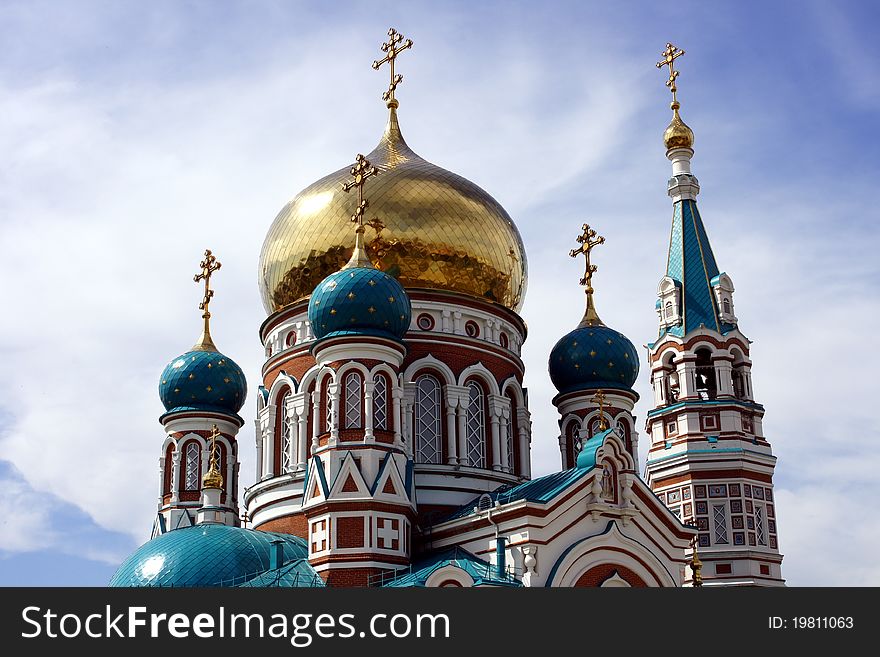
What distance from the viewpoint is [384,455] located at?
18.0 meters

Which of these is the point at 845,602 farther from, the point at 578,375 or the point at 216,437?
the point at 216,437

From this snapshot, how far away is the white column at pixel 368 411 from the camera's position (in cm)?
1802

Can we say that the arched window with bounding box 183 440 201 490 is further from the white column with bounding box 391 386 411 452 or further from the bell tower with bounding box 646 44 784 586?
the bell tower with bounding box 646 44 784 586

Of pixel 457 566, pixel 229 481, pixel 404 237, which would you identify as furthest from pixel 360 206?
pixel 457 566

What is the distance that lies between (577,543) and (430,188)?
23.9 ft

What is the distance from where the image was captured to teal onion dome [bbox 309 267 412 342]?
1853cm

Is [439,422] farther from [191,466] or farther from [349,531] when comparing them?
[191,466]

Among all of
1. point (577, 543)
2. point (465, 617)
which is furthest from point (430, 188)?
point (465, 617)

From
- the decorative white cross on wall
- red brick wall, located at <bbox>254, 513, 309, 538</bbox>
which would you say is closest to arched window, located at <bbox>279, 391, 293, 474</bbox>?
red brick wall, located at <bbox>254, 513, 309, 538</bbox>

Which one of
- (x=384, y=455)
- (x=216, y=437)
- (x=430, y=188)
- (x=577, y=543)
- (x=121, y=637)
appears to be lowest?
(x=121, y=637)

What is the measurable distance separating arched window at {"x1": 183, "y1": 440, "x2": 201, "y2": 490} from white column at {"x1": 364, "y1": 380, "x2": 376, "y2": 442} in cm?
508

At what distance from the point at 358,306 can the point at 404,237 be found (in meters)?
3.05

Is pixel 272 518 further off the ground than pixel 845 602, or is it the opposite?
pixel 272 518

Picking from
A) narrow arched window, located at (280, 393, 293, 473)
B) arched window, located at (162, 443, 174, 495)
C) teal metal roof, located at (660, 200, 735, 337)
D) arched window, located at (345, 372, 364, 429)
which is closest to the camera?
arched window, located at (345, 372, 364, 429)
